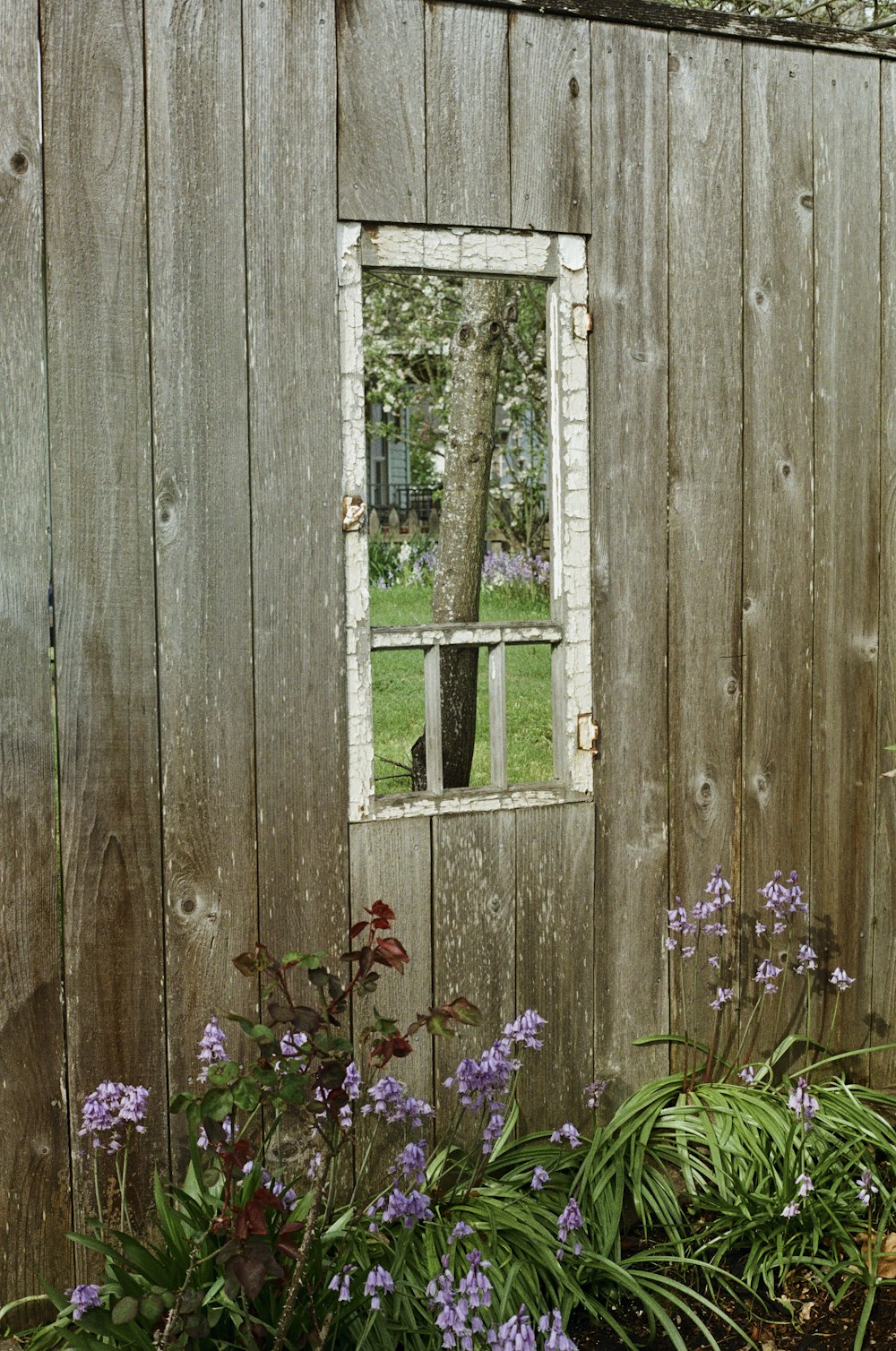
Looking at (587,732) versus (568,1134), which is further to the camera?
(587,732)

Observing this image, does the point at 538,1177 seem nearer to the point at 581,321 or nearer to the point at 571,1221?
the point at 571,1221

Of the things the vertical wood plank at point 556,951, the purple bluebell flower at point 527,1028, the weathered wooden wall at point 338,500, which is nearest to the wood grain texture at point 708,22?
the weathered wooden wall at point 338,500

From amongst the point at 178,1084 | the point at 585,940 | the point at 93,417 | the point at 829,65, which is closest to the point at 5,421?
the point at 93,417

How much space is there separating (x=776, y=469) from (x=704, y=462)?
0.20 m

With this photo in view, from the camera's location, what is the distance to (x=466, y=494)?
15.2 ft

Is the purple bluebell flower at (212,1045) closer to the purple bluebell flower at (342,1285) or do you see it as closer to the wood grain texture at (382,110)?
the purple bluebell flower at (342,1285)

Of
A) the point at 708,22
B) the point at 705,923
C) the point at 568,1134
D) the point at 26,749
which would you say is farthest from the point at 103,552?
the point at 708,22

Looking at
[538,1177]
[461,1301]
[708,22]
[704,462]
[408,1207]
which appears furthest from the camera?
[704,462]

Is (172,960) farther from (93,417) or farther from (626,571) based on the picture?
(626,571)

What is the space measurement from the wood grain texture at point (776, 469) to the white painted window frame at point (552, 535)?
46 cm

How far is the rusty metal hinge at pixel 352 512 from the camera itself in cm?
264

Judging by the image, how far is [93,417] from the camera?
2443 millimetres

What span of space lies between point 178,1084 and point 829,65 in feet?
8.94

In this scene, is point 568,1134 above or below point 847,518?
below
